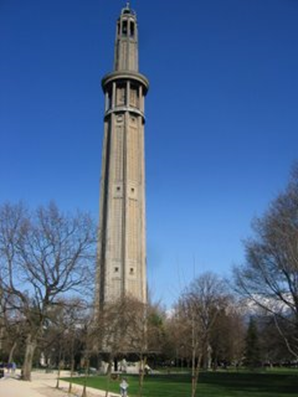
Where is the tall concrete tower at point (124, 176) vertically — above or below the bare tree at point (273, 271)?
above

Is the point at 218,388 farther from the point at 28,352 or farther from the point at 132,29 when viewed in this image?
the point at 132,29

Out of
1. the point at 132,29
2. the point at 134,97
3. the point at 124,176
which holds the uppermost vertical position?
the point at 132,29

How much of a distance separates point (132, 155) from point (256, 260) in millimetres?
44900

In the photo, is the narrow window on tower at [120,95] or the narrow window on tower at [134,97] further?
the narrow window on tower at [134,97]

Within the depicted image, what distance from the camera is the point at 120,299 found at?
177ft

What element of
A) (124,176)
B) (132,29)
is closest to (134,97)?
(132,29)

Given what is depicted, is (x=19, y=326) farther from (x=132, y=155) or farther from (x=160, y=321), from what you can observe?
(x=132, y=155)

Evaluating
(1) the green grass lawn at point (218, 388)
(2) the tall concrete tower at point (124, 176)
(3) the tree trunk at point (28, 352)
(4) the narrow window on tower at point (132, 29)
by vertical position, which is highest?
(4) the narrow window on tower at point (132, 29)

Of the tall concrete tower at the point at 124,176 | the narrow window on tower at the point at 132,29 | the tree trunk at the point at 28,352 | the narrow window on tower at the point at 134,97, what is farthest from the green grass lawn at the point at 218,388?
the narrow window on tower at the point at 132,29

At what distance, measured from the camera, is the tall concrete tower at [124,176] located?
62062 millimetres

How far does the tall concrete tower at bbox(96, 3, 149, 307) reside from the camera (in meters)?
62.1

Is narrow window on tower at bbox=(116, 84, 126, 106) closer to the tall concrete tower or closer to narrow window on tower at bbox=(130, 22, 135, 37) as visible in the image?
the tall concrete tower

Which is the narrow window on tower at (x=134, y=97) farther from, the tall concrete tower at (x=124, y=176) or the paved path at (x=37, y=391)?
the paved path at (x=37, y=391)

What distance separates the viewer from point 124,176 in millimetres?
66375
